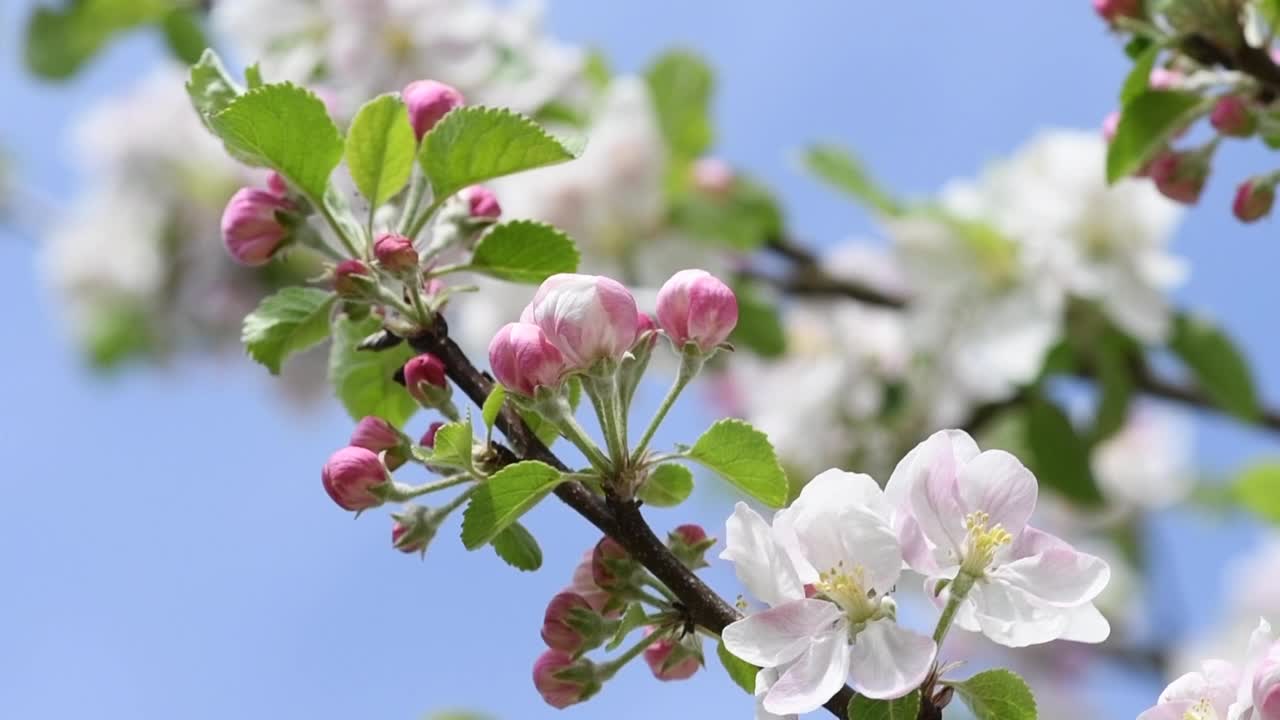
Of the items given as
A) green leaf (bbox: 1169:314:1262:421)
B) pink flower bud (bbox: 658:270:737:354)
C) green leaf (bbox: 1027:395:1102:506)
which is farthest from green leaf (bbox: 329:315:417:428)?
green leaf (bbox: 1169:314:1262:421)

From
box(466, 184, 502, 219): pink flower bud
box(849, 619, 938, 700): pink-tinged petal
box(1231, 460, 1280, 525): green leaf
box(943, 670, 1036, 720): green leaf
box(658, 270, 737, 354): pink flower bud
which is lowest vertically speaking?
box(1231, 460, 1280, 525): green leaf

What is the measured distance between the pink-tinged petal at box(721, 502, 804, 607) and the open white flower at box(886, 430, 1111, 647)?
0.07 metres

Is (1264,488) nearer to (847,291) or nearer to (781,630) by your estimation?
(847,291)

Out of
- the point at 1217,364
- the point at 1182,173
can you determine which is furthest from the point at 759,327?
the point at 1182,173

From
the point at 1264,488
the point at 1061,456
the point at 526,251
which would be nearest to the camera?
the point at 526,251

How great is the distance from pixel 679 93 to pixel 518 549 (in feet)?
5.42

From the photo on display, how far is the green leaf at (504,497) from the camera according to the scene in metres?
0.77

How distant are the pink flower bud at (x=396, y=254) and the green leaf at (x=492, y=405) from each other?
108mm

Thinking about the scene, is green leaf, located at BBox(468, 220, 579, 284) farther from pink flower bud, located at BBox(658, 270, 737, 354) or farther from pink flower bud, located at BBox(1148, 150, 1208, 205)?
pink flower bud, located at BBox(1148, 150, 1208, 205)

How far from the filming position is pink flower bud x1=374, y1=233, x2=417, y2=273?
855 millimetres

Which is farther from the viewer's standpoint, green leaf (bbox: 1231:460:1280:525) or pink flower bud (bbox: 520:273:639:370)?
green leaf (bbox: 1231:460:1280:525)

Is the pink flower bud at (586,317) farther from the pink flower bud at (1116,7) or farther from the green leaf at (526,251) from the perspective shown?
the pink flower bud at (1116,7)

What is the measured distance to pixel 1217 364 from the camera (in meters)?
2.18

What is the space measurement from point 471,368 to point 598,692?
204 mm
